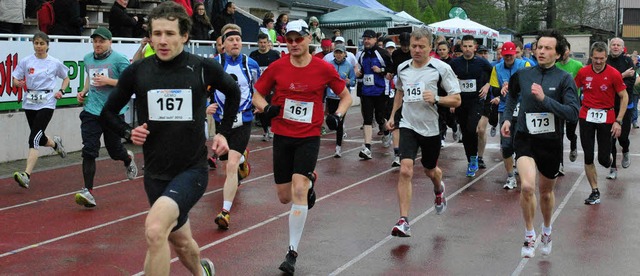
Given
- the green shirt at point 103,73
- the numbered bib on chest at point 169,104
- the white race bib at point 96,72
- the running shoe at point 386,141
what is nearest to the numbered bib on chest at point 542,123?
the numbered bib on chest at point 169,104

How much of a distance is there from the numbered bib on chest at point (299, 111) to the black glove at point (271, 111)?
204mm

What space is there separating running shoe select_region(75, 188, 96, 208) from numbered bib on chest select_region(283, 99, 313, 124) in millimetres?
3358

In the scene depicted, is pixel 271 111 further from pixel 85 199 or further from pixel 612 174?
pixel 612 174

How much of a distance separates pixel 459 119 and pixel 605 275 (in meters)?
6.10

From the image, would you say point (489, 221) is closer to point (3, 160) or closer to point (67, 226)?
point (67, 226)

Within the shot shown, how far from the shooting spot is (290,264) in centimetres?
705

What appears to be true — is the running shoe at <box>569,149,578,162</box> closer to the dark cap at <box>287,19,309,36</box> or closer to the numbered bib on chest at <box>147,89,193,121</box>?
the dark cap at <box>287,19,309,36</box>

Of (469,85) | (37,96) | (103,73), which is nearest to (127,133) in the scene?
(103,73)

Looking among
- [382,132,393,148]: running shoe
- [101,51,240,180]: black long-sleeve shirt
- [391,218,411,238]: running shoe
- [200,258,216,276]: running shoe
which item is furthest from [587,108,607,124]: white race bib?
[101,51,240,180]: black long-sleeve shirt

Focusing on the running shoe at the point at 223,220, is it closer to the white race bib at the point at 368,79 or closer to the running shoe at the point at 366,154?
the running shoe at the point at 366,154

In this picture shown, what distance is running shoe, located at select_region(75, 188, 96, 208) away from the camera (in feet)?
32.6

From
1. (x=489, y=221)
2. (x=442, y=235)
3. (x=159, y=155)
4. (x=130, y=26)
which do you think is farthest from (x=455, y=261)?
(x=130, y=26)

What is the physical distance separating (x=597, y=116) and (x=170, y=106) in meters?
6.99

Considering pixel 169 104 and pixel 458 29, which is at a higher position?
pixel 458 29
